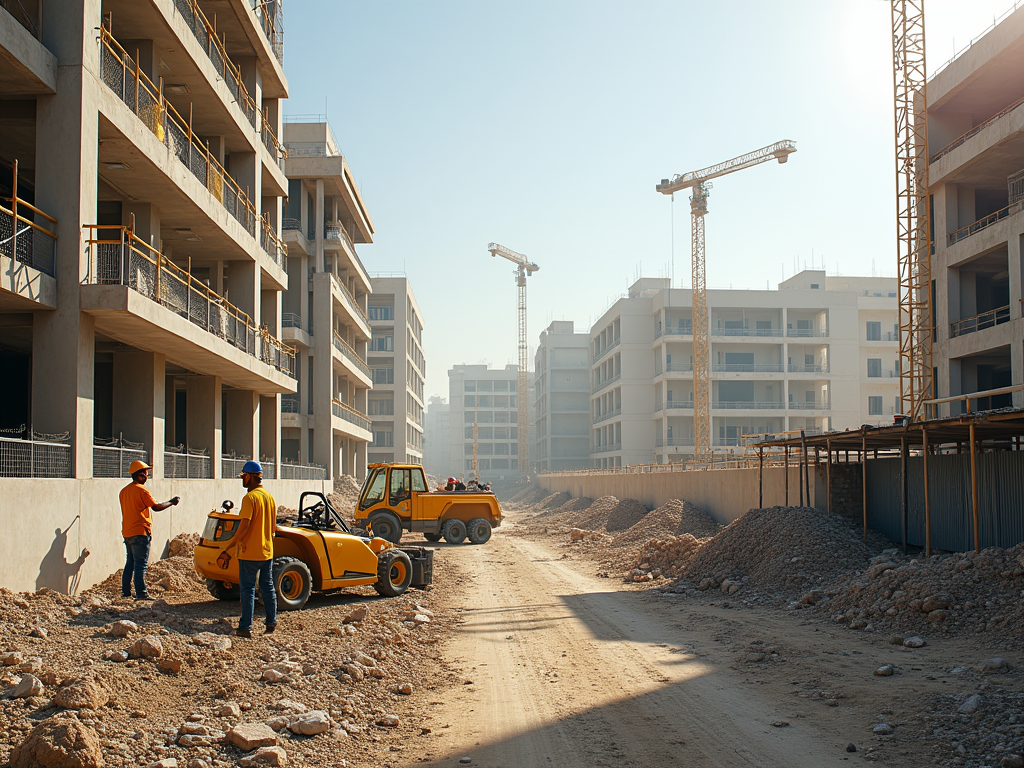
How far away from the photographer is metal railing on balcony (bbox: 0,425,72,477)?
10531 mm

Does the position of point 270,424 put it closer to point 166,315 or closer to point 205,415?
point 205,415

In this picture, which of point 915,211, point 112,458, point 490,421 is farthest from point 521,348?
point 112,458

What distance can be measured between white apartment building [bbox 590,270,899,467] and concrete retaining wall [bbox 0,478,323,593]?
54.7 meters

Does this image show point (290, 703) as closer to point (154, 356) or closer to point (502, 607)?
point (502, 607)

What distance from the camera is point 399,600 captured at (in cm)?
1360

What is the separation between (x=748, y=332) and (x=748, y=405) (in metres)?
6.13

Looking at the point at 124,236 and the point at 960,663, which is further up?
the point at 124,236

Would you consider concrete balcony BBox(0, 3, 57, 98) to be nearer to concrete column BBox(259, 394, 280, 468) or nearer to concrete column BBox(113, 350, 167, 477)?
concrete column BBox(113, 350, 167, 477)

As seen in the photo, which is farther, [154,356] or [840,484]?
[840,484]

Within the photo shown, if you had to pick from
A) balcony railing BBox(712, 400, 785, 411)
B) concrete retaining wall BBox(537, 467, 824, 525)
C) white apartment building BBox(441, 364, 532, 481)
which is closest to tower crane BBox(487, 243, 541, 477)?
white apartment building BBox(441, 364, 532, 481)

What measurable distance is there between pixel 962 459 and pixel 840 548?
288 centimetres

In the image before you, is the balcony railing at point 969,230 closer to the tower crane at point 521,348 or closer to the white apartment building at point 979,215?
the white apartment building at point 979,215

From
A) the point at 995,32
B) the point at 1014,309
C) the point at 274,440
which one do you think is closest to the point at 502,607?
the point at 274,440

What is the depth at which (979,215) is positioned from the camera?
32.1m
